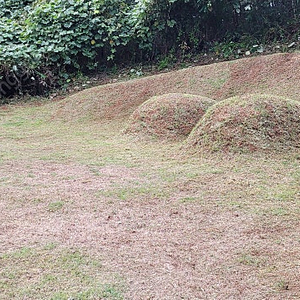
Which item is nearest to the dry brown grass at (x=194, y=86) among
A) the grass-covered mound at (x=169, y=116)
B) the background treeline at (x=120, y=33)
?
the grass-covered mound at (x=169, y=116)

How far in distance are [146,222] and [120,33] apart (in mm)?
4603

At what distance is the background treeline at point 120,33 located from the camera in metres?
5.64

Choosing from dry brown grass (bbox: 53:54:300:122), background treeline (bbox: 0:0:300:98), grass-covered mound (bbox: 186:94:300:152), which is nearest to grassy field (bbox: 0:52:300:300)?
grass-covered mound (bbox: 186:94:300:152)

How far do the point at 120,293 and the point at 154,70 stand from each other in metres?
4.88

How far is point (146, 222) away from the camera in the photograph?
194cm

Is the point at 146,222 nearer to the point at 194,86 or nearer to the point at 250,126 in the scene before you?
the point at 250,126

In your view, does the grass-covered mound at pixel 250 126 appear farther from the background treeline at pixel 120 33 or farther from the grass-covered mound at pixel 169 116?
the background treeline at pixel 120 33

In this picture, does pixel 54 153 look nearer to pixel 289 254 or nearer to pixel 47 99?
pixel 289 254

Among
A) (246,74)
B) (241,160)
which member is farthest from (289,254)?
(246,74)

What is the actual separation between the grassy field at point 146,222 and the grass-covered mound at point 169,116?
192 millimetres

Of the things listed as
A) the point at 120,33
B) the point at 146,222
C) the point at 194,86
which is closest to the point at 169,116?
the point at 194,86

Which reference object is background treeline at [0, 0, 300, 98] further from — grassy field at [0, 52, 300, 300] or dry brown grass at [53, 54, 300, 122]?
grassy field at [0, 52, 300, 300]

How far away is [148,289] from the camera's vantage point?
1409mm

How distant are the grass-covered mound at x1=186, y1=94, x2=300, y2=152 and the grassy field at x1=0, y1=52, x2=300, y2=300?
0.10 m
